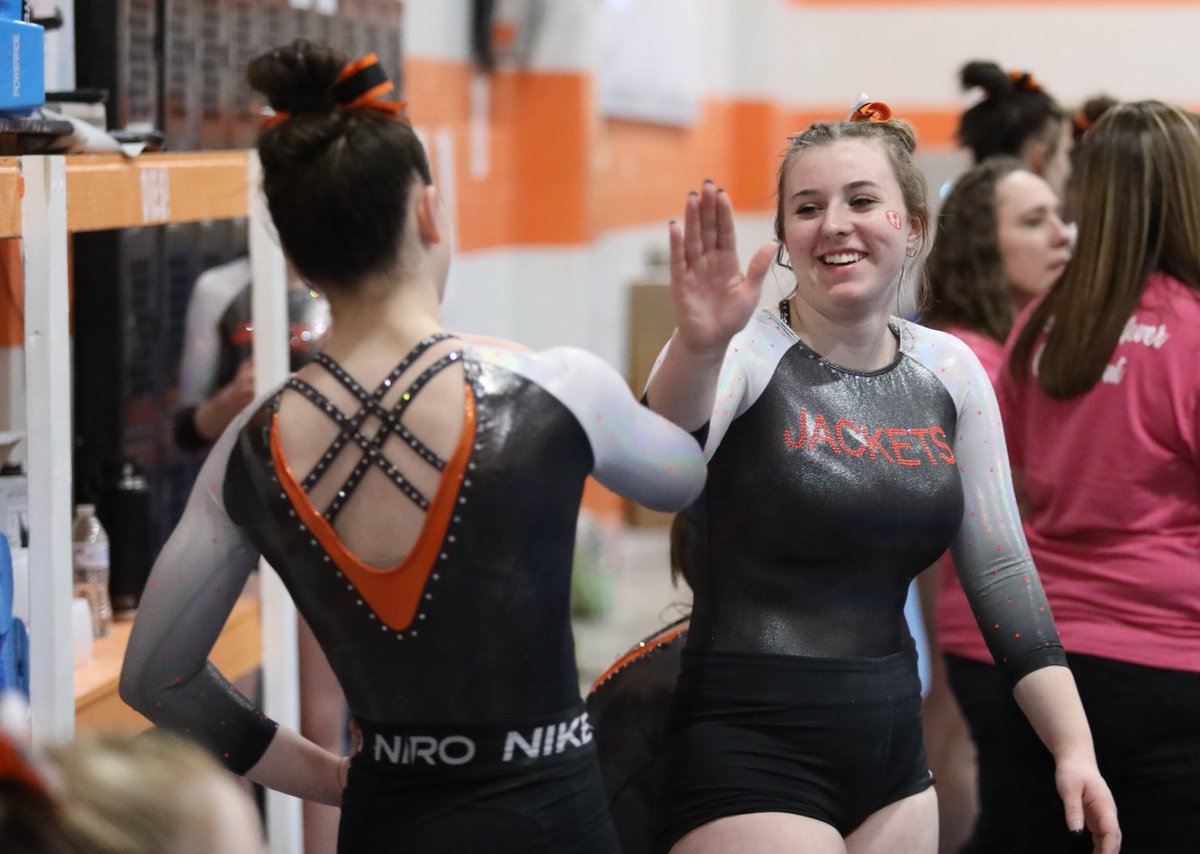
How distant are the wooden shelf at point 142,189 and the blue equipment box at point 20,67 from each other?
0.08 metres

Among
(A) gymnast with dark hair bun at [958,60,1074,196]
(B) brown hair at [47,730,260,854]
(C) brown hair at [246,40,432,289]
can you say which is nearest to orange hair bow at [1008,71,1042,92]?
(A) gymnast with dark hair bun at [958,60,1074,196]

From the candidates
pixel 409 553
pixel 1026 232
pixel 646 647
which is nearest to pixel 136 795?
pixel 409 553

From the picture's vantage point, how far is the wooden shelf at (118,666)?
247 centimetres

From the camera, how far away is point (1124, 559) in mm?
2549

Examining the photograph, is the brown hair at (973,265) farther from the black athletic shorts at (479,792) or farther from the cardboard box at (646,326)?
the cardboard box at (646,326)

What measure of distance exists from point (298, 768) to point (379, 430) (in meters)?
0.47

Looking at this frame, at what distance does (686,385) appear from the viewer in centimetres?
180

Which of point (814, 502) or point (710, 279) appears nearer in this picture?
point (710, 279)

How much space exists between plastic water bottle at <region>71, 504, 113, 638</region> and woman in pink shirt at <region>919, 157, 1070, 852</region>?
1505mm

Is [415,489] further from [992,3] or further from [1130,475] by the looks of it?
[992,3]

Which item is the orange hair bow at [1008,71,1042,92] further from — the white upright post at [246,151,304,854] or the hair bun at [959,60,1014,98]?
the white upright post at [246,151,304,854]

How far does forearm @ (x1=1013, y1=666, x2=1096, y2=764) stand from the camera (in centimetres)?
207

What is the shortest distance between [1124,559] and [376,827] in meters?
1.39

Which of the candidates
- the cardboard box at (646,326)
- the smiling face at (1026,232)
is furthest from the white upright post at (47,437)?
the cardboard box at (646,326)
